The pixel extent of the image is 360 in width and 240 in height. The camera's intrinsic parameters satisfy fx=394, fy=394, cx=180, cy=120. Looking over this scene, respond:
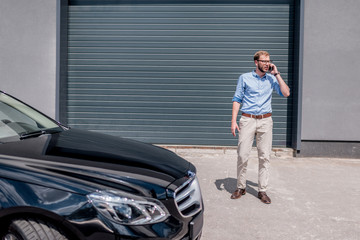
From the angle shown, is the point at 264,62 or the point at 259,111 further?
the point at 259,111

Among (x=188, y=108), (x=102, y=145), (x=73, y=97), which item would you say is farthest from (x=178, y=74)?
(x=102, y=145)

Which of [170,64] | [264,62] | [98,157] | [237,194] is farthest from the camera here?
[170,64]

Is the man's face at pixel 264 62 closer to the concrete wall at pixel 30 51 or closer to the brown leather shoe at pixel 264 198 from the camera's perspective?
the brown leather shoe at pixel 264 198

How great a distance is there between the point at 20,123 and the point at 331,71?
5.91m

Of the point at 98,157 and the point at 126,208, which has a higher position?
the point at 98,157

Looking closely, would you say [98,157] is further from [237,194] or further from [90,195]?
[237,194]

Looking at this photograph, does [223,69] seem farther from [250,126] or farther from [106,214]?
[106,214]

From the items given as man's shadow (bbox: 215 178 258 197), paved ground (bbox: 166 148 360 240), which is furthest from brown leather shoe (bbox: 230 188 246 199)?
man's shadow (bbox: 215 178 258 197)

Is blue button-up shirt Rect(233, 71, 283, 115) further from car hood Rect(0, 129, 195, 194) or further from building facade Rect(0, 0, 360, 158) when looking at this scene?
building facade Rect(0, 0, 360, 158)

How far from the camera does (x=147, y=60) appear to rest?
807 centimetres

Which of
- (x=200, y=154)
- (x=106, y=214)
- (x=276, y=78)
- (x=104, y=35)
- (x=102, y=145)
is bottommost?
(x=200, y=154)

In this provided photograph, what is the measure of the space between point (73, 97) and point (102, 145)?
5262 mm

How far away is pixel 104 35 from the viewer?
8094 mm

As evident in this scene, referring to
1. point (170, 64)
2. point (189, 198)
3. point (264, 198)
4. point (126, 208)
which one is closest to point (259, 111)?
point (264, 198)
